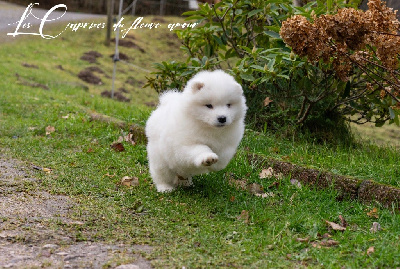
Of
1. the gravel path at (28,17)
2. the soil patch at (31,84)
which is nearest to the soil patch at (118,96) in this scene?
the soil patch at (31,84)

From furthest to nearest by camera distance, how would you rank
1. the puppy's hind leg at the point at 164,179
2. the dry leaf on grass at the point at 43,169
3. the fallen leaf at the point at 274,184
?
the dry leaf on grass at the point at 43,169 → the fallen leaf at the point at 274,184 → the puppy's hind leg at the point at 164,179

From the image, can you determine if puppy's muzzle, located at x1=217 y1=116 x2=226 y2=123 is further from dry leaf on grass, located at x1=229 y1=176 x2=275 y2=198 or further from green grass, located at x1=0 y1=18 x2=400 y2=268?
dry leaf on grass, located at x1=229 y1=176 x2=275 y2=198

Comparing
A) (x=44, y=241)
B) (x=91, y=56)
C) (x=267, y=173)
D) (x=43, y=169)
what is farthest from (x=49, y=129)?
(x=91, y=56)

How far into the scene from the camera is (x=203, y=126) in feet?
12.9

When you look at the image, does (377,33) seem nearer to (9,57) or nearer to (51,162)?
(51,162)

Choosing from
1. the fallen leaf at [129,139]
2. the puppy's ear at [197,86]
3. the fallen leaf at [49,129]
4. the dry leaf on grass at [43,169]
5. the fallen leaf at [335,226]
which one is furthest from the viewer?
the fallen leaf at [49,129]

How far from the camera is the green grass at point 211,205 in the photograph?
3070mm

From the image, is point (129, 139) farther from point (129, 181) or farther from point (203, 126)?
point (203, 126)

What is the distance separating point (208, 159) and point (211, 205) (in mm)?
549

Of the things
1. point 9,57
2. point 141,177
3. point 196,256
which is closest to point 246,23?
point 141,177

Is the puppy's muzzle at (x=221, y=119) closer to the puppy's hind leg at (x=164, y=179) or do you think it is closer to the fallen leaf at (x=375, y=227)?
the puppy's hind leg at (x=164, y=179)

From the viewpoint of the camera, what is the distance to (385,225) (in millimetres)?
3572

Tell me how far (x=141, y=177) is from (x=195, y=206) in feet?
3.29

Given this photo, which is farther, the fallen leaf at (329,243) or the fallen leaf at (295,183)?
the fallen leaf at (295,183)
